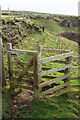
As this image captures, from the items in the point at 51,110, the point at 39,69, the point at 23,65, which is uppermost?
the point at 23,65

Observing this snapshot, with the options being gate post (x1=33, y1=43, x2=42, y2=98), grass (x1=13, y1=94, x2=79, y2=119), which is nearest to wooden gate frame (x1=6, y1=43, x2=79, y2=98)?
gate post (x1=33, y1=43, x2=42, y2=98)

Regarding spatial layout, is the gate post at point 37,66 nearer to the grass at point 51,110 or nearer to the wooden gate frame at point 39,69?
the wooden gate frame at point 39,69

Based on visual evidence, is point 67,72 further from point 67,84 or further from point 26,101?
point 26,101

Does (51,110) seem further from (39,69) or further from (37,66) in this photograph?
(37,66)

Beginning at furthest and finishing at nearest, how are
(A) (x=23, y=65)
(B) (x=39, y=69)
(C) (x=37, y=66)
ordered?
1. (A) (x=23, y=65)
2. (B) (x=39, y=69)
3. (C) (x=37, y=66)

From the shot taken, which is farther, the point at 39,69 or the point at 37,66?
the point at 39,69

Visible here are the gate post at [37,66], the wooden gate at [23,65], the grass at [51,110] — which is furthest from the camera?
the wooden gate at [23,65]

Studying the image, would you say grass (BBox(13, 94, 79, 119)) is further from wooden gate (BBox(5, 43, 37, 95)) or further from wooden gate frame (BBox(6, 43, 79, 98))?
wooden gate (BBox(5, 43, 37, 95))

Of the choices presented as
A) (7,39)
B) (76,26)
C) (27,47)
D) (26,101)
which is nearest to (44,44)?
(27,47)

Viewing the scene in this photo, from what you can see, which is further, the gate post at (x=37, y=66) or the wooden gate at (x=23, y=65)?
the wooden gate at (x=23, y=65)

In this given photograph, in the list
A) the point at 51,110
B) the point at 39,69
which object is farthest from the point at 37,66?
the point at 51,110

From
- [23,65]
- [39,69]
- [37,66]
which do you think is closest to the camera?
[37,66]

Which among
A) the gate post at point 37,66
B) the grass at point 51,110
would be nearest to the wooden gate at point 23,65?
the gate post at point 37,66

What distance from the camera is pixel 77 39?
1121 inches
